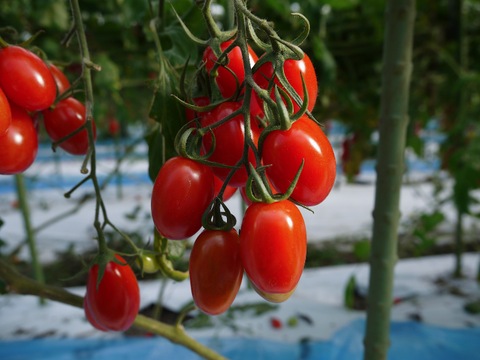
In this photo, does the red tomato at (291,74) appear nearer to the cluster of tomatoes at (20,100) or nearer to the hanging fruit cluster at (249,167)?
the hanging fruit cluster at (249,167)

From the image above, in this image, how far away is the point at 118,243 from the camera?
3086mm

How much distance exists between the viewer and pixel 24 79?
32 cm

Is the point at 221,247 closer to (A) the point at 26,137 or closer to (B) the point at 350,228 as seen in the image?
(A) the point at 26,137

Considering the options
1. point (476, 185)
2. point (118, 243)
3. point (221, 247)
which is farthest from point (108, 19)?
point (118, 243)

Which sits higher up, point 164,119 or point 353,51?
point 353,51

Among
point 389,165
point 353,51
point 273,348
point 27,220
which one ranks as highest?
point 353,51

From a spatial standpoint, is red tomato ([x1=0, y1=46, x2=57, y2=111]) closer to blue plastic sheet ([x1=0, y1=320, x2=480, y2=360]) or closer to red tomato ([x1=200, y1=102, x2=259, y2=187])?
red tomato ([x1=200, y1=102, x2=259, y2=187])

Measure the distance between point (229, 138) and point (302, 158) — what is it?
49mm

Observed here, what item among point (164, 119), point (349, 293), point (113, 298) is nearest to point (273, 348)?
point (349, 293)

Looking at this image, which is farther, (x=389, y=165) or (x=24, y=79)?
(x=389, y=165)

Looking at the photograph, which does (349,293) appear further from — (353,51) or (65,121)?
(65,121)

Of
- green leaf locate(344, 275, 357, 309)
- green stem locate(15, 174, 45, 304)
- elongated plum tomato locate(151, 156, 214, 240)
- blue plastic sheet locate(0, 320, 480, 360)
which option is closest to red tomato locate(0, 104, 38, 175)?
elongated plum tomato locate(151, 156, 214, 240)

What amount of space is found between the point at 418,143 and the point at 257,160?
1.51 m

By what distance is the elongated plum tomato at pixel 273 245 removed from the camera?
26 centimetres
